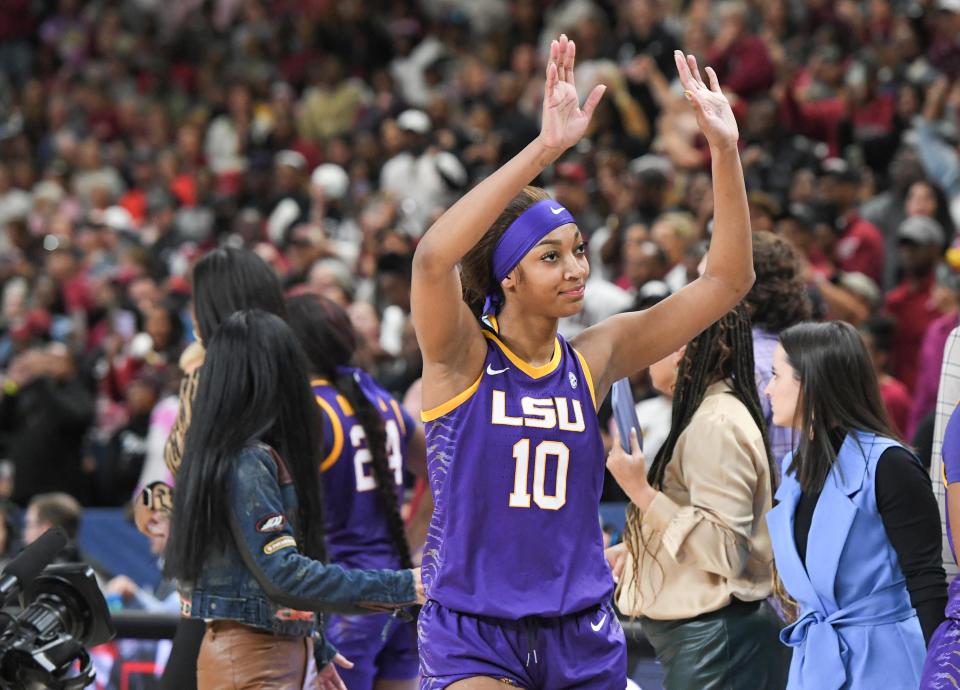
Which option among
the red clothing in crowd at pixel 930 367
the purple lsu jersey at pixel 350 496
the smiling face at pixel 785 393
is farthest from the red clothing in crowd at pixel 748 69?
the smiling face at pixel 785 393

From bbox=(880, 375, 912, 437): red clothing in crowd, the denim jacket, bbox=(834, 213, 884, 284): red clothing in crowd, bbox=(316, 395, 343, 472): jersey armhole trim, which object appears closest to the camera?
the denim jacket

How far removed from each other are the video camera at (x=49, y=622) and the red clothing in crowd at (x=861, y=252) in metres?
6.53

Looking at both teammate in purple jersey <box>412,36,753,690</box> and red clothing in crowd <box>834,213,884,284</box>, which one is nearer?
teammate in purple jersey <box>412,36,753,690</box>

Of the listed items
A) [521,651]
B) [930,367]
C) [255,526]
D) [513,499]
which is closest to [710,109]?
[513,499]

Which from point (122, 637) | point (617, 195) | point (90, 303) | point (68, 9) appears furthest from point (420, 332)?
point (68, 9)

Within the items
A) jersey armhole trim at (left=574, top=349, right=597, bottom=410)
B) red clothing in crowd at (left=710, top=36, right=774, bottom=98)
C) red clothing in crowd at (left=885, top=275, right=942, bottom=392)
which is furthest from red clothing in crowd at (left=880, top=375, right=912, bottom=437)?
red clothing in crowd at (left=710, top=36, right=774, bottom=98)

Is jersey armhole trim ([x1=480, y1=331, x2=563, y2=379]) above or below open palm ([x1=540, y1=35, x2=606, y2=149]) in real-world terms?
below

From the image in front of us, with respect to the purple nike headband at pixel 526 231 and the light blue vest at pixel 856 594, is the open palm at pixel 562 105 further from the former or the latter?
the light blue vest at pixel 856 594

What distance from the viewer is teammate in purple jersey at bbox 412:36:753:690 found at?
3.42 m

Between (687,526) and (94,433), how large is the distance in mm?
8050

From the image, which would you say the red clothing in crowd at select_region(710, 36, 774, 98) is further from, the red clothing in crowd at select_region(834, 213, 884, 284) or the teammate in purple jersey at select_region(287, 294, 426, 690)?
the teammate in purple jersey at select_region(287, 294, 426, 690)

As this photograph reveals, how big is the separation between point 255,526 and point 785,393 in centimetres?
158

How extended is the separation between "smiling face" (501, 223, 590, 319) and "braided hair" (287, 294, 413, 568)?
1674mm

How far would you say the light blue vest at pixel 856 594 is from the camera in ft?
13.0
